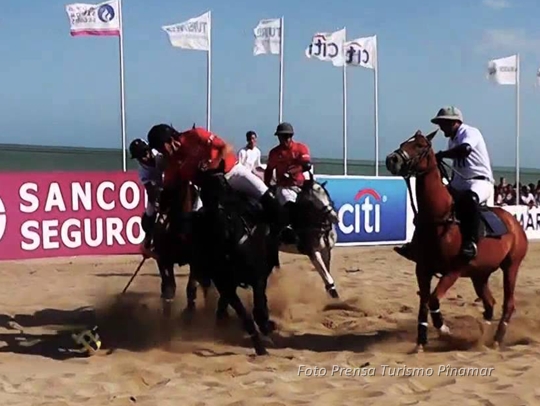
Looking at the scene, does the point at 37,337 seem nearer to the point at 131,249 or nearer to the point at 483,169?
the point at 483,169

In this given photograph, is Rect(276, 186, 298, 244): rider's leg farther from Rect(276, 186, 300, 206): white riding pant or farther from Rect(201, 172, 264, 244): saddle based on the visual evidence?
Rect(201, 172, 264, 244): saddle

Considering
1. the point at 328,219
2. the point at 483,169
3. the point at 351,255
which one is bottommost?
the point at 351,255

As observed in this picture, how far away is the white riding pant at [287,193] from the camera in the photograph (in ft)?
37.3

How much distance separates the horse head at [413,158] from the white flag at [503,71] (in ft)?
74.5

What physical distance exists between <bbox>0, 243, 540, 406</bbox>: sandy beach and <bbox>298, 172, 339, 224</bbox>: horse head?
3.79ft

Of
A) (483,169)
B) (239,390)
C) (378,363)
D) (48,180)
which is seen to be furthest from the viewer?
(48,180)

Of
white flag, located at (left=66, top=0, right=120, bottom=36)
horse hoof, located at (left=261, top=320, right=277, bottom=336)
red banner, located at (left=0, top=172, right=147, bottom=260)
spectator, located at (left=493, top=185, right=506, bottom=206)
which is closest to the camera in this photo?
horse hoof, located at (left=261, top=320, right=277, bottom=336)

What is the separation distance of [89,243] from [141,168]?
6272mm

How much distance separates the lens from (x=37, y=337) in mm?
10039

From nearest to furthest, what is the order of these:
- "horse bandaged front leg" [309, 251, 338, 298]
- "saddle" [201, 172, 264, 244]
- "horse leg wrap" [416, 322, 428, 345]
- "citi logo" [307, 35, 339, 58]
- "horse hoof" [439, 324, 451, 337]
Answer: "saddle" [201, 172, 264, 244] < "horse leg wrap" [416, 322, 428, 345] < "horse hoof" [439, 324, 451, 337] < "horse bandaged front leg" [309, 251, 338, 298] < "citi logo" [307, 35, 339, 58]

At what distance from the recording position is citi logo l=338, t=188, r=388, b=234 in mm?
20281

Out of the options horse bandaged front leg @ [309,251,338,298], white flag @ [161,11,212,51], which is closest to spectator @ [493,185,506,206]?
white flag @ [161,11,212,51]

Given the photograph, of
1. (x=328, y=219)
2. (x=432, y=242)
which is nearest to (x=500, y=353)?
(x=432, y=242)

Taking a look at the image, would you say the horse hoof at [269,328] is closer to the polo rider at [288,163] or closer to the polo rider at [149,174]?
the polo rider at [149,174]
